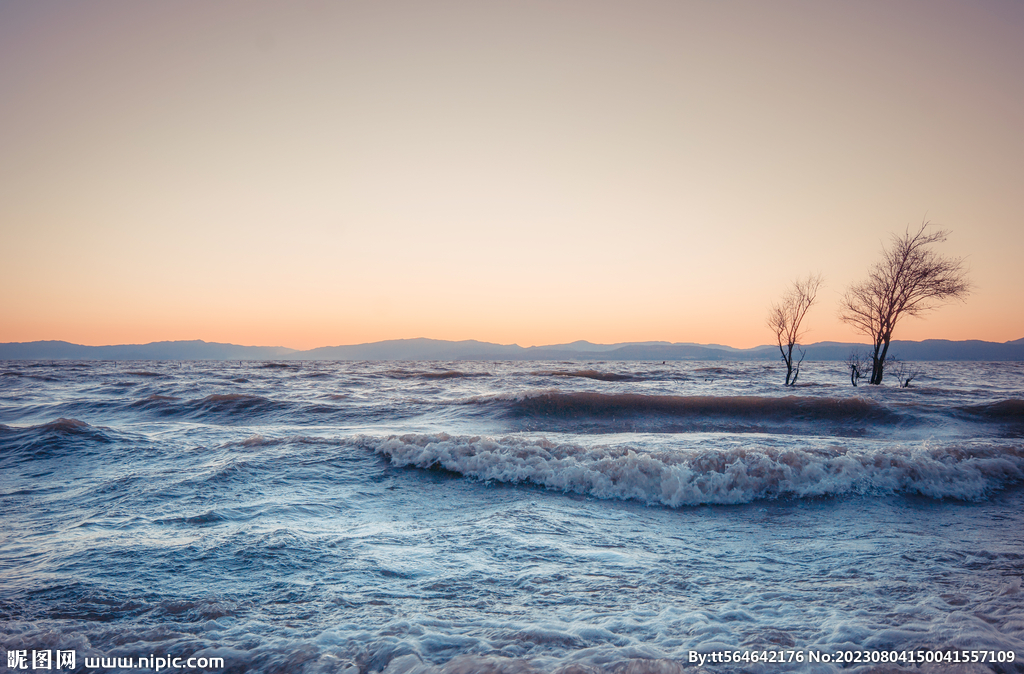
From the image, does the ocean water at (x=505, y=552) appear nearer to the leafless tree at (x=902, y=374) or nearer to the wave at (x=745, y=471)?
the wave at (x=745, y=471)

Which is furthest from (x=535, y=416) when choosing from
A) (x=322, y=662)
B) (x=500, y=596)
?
(x=322, y=662)

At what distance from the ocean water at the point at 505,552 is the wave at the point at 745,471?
0.04 metres

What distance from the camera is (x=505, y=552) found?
4.19 m

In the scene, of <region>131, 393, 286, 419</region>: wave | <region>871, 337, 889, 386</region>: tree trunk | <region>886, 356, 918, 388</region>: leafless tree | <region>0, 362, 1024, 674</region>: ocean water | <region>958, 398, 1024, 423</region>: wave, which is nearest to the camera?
<region>0, 362, 1024, 674</region>: ocean water

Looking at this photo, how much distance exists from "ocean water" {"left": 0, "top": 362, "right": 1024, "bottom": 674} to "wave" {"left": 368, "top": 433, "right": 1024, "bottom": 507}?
0.04m

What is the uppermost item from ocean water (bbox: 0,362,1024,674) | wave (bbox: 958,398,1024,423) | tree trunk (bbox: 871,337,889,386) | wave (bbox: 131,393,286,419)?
tree trunk (bbox: 871,337,889,386)

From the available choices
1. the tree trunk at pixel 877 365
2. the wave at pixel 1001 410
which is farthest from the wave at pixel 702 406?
the tree trunk at pixel 877 365

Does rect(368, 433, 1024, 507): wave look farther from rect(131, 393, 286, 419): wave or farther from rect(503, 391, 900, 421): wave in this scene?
rect(131, 393, 286, 419): wave

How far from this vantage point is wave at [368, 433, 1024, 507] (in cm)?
630

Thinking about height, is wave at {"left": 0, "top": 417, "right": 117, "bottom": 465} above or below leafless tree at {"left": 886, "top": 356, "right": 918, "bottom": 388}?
below

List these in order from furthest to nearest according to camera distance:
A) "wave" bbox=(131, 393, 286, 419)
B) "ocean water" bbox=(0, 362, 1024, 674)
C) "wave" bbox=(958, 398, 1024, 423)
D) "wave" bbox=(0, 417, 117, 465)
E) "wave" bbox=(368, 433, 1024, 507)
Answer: "wave" bbox=(131, 393, 286, 419), "wave" bbox=(958, 398, 1024, 423), "wave" bbox=(0, 417, 117, 465), "wave" bbox=(368, 433, 1024, 507), "ocean water" bbox=(0, 362, 1024, 674)

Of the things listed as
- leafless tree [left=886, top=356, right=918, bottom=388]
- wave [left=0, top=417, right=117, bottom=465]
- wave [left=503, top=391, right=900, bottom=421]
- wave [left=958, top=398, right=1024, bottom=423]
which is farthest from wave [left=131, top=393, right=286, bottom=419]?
leafless tree [left=886, top=356, right=918, bottom=388]

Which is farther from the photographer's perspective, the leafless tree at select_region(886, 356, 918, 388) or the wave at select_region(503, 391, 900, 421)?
the leafless tree at select_region(886, 356, 918, 388)

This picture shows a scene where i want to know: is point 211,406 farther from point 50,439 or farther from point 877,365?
point 877,365
